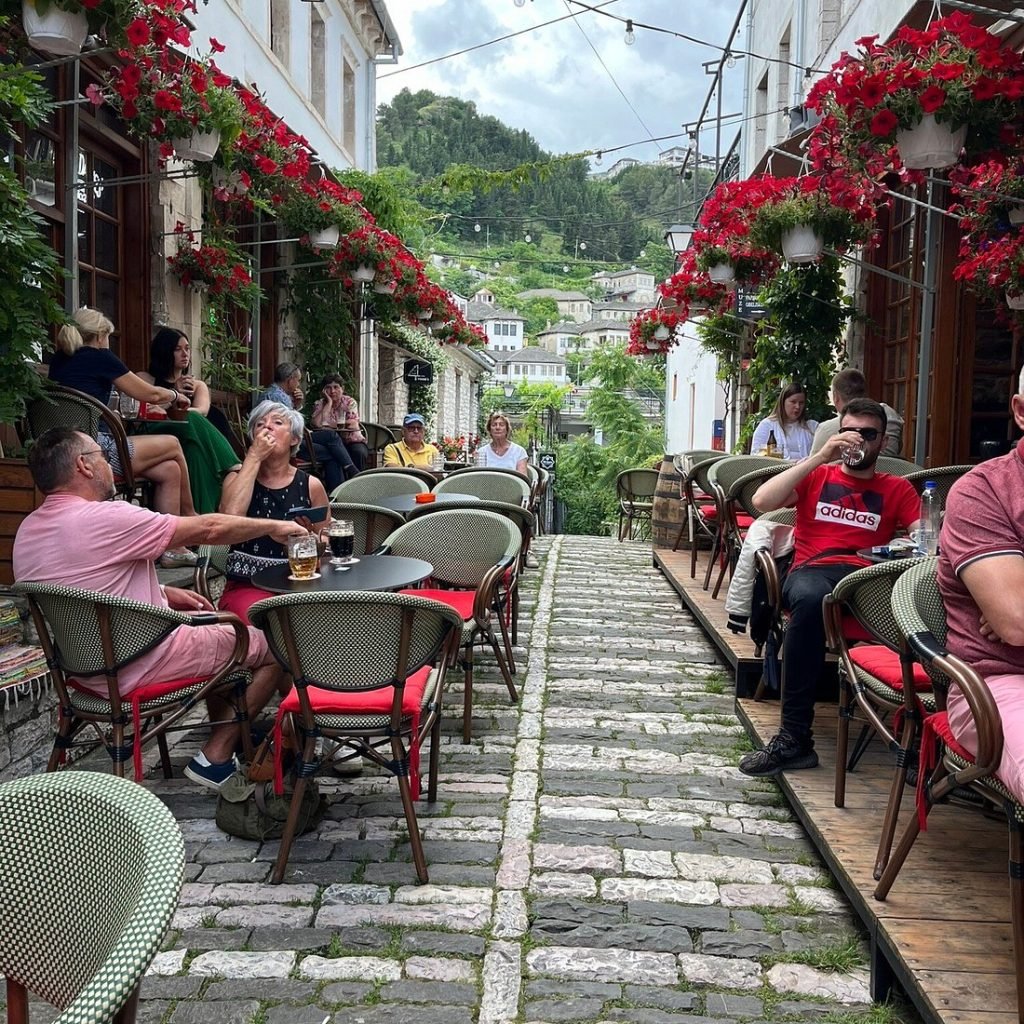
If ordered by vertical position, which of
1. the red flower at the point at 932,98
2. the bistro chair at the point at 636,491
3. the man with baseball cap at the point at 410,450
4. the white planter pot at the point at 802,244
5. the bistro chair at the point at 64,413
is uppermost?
the red flower at the point at 932,98

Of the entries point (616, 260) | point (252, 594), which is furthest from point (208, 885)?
point (616, 260)

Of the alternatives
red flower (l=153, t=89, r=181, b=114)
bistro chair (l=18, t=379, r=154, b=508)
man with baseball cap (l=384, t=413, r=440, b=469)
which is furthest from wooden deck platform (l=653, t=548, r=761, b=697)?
red flower (l=153, t=89, r=181, b=114)

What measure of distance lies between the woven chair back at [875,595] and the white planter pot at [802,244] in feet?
12.7

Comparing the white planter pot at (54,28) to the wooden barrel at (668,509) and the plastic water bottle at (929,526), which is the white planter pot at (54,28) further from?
the wooden barrel at (668,509)

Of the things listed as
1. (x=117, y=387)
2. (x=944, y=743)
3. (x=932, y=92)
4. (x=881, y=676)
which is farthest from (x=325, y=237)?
(x=944, y=743)

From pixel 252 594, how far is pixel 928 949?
272 centimetres

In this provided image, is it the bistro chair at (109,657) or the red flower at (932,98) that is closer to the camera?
the bistro chair at (109,657)

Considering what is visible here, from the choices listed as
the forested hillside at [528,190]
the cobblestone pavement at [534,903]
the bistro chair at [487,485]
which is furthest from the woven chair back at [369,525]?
the forested hillside at [528,190]

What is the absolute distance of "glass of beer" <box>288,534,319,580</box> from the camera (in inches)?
147

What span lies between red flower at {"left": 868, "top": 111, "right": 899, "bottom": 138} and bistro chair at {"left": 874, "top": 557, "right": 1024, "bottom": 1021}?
240 centimetres

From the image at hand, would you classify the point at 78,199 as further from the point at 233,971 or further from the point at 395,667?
the point at 233,971

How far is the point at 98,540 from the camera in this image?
10.8 feet

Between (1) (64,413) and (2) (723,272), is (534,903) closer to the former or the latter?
(1) (64,413)

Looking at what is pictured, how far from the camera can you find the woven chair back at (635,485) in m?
13.1
